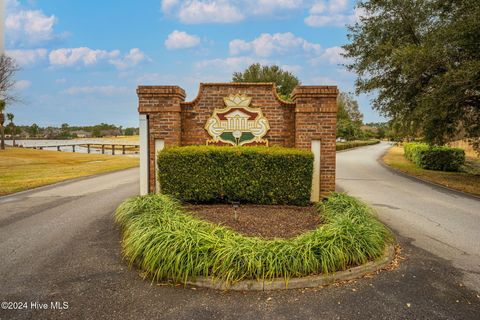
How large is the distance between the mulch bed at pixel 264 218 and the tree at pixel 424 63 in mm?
7748

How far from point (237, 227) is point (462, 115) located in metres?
13.9

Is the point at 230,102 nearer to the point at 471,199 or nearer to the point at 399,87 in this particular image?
the point at 471,199

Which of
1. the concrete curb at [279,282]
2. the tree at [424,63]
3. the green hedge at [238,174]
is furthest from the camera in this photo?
the tree at [424,63]

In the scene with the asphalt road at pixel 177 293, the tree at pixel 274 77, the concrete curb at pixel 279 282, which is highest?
the tree at pixel 274 77

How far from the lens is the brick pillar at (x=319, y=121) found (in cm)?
735

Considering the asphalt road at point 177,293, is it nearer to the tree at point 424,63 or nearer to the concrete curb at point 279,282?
the concrete curb at point 279,282

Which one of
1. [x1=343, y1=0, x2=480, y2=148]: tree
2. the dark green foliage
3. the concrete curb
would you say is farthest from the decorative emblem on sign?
[x1=343, y1=0, x2=480, y2=148]: tree

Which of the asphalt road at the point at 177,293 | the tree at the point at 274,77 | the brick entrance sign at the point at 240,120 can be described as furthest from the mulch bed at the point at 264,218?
the tree at the point at 274,77

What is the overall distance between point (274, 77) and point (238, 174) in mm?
32351

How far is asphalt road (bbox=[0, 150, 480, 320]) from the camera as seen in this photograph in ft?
10.3

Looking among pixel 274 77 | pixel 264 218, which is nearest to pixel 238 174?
pixel 264 218

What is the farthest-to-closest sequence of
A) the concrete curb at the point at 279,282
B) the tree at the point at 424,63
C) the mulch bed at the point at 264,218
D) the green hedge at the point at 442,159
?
the green hedge at the point at 442,159
the tree at the point at 424,63
the mulch bed at the point at 264,218
the concrete curb at the point at 279,282

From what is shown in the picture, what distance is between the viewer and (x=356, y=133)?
51625 mm

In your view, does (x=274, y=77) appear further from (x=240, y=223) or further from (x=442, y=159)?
(x=240, y=223)
